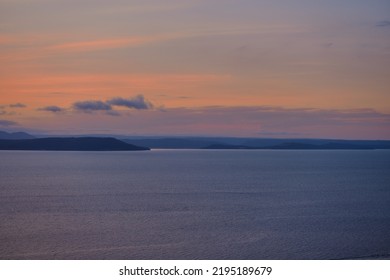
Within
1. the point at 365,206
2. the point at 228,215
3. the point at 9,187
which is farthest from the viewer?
the point at 9,187

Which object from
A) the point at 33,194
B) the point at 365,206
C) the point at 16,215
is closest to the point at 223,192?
the point at 365,206

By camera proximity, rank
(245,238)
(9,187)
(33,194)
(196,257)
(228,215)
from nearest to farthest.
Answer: (196,257)
(245,238)
(228,215)
(33,194)
(9,187)

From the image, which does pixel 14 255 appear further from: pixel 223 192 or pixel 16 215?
pixel 223 192

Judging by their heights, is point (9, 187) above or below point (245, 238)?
above

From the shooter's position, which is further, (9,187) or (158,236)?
(9,187)

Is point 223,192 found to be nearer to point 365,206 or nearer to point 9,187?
point 365,206

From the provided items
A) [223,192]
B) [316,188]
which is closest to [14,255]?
[223,192]
